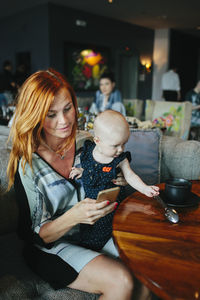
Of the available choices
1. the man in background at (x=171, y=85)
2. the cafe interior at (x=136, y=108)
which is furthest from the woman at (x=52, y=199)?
the man in background at (x=171, y=85)

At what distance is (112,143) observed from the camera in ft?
3.63

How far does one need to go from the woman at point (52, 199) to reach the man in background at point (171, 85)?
26.4 ft

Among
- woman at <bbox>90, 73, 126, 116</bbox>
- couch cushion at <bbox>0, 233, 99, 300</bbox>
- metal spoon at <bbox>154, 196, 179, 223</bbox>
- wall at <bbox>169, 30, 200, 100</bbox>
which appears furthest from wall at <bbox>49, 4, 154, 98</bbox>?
metal spoon at <bbox>154, 196, 179, 223</bbox>

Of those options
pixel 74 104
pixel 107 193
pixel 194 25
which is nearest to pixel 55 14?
pixel 194 25

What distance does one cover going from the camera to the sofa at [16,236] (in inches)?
42.9

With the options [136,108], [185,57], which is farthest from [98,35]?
[185,57]

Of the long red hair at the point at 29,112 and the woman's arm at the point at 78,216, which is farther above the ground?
the long red hair at the point at 29,112

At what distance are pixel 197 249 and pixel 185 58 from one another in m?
11.3

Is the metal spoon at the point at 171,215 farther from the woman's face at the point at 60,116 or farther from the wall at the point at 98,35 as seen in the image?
the wall at the point at 98,35

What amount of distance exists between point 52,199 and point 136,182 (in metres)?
0.37

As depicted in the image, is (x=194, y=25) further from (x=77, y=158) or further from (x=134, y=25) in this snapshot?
(x=77, y=158)

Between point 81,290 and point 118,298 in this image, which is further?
point 81,290

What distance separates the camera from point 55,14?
259 inches

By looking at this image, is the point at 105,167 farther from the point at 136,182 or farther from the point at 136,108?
the point at 136,108
